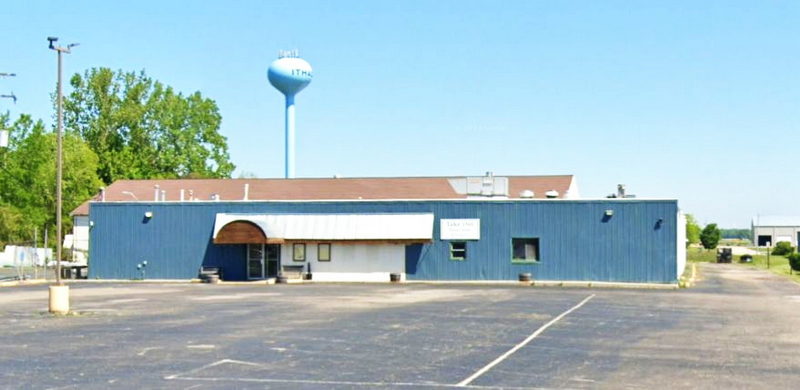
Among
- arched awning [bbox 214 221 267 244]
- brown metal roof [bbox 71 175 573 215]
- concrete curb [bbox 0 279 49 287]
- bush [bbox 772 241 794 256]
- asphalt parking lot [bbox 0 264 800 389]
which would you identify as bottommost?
asphalt parking lot [bbox 0 264 800 389]

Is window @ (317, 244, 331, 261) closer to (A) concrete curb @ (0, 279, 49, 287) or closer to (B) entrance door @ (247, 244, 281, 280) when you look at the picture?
(B) entrance door @ (247, 244, 281, 280)

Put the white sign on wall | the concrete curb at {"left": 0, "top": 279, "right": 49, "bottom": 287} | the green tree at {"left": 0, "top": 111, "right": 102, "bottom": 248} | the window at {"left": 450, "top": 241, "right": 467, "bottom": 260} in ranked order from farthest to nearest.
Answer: the green tree at {"left": 0, "top": 111, "right": 102, "bottom": 248} → the window at {"left": 450, "top": 241, "right": 467, "bottom": 260} → the white sign on wall → the concrete curb at {"left": 0, "top": 279, "right": 49, "bottom": 287}

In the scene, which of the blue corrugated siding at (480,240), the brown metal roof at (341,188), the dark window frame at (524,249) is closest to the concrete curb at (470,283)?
the blue corrugated siding at (480,240)

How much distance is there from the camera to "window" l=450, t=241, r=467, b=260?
171 feet

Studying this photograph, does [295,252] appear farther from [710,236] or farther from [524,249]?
[710,236]

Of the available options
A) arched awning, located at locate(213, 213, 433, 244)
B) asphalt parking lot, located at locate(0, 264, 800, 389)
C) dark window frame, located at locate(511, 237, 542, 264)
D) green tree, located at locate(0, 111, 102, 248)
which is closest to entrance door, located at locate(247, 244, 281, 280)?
arched awning, located at locate(213, 213, 433, 244)

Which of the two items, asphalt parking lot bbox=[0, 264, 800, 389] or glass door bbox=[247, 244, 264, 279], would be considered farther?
glass door bbox=[247, 244, 264, 279]

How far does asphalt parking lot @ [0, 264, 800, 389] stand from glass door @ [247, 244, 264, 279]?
15.4m

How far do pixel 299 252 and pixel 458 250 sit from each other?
28.0 ft

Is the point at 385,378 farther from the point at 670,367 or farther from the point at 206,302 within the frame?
the point at 206,302

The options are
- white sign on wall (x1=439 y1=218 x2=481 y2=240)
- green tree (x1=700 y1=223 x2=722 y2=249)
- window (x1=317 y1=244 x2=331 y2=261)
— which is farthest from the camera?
green tree (x1=700 y1=223 x2=722 y2=249)

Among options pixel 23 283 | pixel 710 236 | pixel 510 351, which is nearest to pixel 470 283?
pixel 23 283

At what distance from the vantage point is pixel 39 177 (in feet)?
308

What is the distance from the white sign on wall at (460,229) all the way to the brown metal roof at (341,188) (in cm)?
1689
